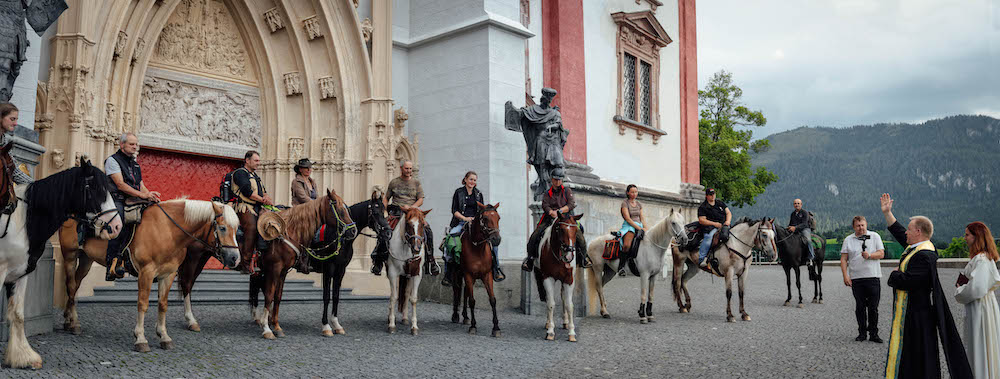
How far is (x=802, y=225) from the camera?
14852 millimetres

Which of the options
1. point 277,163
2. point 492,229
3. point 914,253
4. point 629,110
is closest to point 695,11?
point 629,110

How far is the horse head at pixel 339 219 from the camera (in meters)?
8.94

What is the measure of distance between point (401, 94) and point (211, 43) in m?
4.04

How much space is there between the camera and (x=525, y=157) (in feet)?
50.8

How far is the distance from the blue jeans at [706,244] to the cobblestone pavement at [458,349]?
3.57ft

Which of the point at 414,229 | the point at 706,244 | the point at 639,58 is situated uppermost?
the point at 639,58

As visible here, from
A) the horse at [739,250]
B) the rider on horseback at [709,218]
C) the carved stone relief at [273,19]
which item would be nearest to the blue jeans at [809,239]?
the horse at [739,250]

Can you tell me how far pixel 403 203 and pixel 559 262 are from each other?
8.14 ft

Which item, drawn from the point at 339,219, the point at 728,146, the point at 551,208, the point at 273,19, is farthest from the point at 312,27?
the point at 728,146

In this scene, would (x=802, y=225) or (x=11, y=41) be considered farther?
(x=802, y=225)

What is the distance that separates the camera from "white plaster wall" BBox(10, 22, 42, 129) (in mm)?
8562

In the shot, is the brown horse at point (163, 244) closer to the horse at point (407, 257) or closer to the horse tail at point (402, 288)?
the horse at point (407, 257)

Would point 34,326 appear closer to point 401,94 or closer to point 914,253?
point 914,253

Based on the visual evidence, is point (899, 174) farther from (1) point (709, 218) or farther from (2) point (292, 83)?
(2) point (292, 83)
